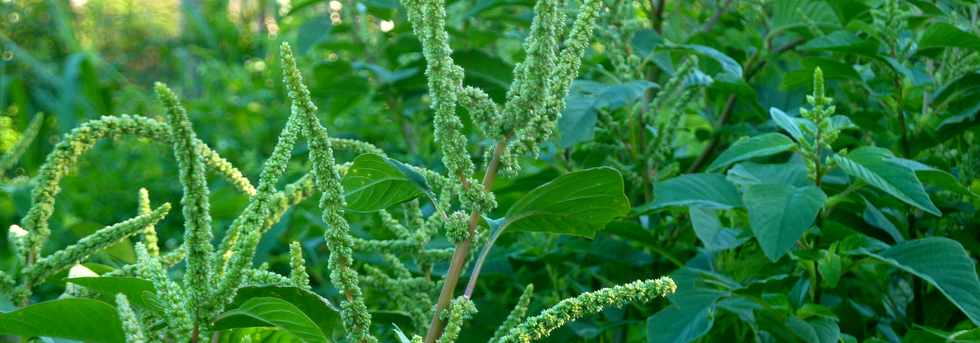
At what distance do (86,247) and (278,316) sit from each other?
0.73 ft

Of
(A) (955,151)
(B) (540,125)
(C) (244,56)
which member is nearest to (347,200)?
(B) (540,125)

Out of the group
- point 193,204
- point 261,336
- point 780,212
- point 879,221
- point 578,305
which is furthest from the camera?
point 879,221

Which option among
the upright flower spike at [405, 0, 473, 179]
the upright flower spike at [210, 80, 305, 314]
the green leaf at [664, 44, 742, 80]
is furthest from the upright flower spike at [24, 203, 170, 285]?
the green leaf at [664, 44, 742, 80]

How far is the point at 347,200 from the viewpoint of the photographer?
1.04m

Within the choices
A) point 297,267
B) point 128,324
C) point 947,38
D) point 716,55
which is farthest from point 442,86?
Answer: point 947,38

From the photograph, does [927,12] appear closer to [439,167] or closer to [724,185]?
[724,185]

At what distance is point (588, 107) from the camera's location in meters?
1.55

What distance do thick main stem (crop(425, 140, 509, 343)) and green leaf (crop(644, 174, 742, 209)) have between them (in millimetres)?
423

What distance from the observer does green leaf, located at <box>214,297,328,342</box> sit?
0.84m

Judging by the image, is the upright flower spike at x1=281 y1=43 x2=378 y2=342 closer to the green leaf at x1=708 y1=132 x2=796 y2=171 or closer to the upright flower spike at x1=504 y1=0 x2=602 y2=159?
the upright flower spike at x1=504 y1=0 x2=602 y2=159

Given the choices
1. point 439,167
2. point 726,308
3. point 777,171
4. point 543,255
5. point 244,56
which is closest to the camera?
point 726,308

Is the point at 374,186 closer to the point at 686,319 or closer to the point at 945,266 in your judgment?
the point at 686,319

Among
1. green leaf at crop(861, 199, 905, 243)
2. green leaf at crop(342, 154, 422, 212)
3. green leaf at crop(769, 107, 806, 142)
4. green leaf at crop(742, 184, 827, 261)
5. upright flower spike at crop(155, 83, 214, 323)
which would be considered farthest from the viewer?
green leaf at crop(861, 199, 905, 243)

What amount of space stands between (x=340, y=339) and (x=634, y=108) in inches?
22.7
